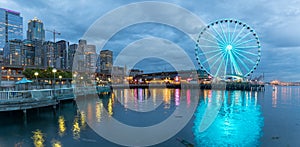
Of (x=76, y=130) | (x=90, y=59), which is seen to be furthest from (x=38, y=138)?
(x=90, y=59)

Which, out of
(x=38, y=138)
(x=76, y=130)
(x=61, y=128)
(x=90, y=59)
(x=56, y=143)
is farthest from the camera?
(x=90, y=59)

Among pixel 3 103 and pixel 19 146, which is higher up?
pixel 3 103

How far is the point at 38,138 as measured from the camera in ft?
47.2

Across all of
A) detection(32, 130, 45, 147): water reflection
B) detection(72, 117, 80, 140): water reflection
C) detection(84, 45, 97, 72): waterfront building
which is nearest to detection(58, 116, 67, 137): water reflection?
detection(72, 117, 80, 140): water reflection

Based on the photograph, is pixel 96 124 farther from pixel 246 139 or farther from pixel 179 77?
pixel 179 77

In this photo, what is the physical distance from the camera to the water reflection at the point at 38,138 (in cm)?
1306

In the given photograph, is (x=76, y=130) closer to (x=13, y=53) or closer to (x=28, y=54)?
(x=13, y=53)

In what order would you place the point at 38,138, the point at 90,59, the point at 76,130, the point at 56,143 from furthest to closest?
the point at 90,59 → the point at 76,130 → the point at 38,138 → the point at 56,143

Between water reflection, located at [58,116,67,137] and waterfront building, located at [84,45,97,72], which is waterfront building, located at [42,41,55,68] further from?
water reflection, located at [58,116,67,137]

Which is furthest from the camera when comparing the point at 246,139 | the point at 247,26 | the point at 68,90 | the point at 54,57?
the point at 54,57

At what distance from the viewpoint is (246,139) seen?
1533 centimetres

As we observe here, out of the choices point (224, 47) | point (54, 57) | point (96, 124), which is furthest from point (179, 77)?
point (96, 124)

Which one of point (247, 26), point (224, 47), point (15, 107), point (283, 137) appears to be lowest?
point (283, 137)

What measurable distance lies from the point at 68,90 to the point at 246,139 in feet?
96.0
